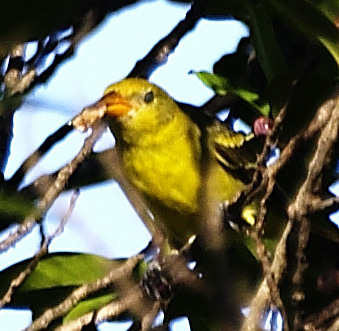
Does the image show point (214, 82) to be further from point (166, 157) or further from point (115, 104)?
point (166, 157)

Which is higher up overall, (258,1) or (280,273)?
(258,1)

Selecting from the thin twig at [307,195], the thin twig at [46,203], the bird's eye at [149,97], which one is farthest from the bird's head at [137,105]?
the thin twig at [307,195]

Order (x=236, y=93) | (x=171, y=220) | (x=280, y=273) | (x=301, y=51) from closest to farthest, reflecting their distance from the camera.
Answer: (x=280, y=273)
(x=236, y=93)
(x=301, y=51)
(x=171, y=220)

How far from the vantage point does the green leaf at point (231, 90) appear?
1.54 metres

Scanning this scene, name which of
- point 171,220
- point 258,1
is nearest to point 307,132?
point 258,1

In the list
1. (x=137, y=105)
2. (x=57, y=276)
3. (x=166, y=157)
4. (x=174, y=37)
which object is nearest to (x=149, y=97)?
(x=137, y=105)

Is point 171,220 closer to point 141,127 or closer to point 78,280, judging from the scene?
point 141,127

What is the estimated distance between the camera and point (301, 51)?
1659mm

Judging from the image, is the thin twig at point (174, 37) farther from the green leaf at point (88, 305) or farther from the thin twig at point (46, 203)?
the green leaf at point (88, 305)

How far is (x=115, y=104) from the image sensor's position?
80.5 inches

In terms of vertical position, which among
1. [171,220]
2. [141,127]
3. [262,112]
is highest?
[262,112]

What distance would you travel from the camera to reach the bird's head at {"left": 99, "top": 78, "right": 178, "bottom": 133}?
6.62ft

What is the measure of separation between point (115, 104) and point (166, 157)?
0.23 m

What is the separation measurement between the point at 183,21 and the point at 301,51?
243mm
